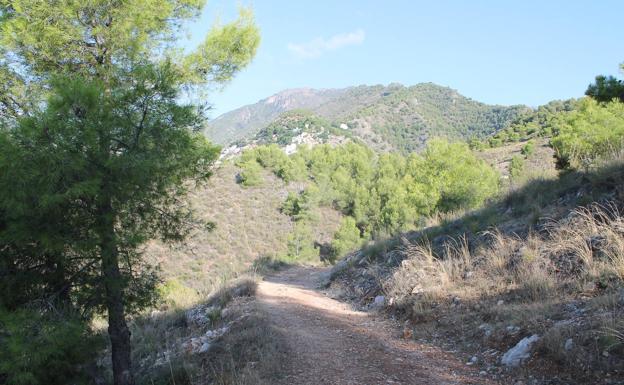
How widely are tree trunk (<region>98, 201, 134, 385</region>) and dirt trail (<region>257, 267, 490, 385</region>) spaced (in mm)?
2292

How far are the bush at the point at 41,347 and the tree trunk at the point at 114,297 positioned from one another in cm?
57

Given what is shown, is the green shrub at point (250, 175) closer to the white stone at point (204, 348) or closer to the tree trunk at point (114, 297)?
the white stone at point (204, 348)

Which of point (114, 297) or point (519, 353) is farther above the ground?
point (114, 297)

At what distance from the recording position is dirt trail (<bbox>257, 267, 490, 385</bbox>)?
4.54 metres

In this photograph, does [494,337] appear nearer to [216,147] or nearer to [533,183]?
[216,147]

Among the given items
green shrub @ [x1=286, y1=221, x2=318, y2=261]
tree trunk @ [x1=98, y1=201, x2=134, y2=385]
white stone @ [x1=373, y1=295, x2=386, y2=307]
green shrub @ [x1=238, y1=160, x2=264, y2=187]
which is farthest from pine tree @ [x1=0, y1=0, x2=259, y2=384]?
green shrub @ [x1=238, y1=160, x2=264, y2=187]

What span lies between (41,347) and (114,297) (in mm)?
1304

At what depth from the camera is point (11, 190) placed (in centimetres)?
427

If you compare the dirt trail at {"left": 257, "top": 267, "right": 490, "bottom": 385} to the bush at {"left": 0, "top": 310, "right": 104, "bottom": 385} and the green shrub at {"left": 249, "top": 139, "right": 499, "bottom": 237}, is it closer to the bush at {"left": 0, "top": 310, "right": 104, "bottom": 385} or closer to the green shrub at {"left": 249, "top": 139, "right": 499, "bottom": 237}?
the bush at {"left": 0, "top": 310, "right": 104, "bottom": 385}

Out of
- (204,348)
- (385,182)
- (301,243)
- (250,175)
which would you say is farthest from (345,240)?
(204,348)

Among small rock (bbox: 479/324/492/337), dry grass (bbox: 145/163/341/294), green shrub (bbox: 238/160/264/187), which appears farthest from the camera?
green shrub (bbox: 238/160/264/187)

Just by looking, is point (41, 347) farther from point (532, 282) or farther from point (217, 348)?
point (532, 282)

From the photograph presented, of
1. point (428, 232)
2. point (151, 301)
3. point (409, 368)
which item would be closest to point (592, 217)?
point (409, 368)

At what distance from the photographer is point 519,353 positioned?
432cm
